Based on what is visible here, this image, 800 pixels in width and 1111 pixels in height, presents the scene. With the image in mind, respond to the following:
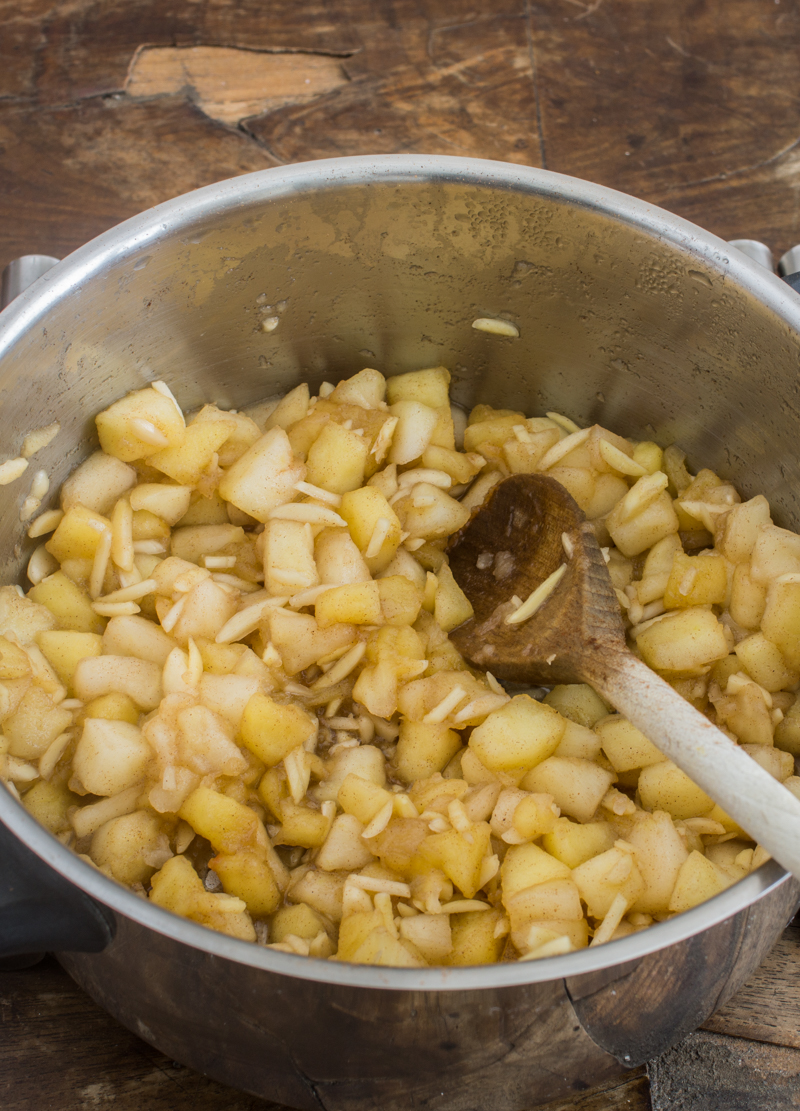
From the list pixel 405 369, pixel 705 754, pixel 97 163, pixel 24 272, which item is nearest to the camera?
pixel 705 754

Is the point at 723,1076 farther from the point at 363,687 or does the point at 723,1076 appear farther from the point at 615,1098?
the point at 363,687

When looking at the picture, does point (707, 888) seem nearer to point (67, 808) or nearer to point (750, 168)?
point (67, 808)

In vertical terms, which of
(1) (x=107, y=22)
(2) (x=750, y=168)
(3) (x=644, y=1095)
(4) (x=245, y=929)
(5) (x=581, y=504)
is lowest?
(3) (x=644, y=1095)

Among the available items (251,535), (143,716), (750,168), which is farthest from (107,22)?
(143,716)

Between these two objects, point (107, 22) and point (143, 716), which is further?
point (107, 22)

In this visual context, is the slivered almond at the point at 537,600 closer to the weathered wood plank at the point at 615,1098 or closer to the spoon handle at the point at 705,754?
the spoon handle at the point at 705,754

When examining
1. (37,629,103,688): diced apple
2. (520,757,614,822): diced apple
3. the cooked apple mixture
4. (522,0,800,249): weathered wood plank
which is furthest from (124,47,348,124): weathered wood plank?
(520,757,614,822): diced apple

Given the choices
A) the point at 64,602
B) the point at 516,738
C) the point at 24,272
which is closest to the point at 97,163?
the point at 24,272
